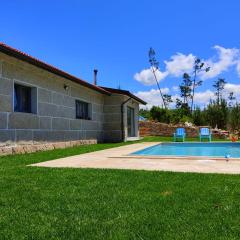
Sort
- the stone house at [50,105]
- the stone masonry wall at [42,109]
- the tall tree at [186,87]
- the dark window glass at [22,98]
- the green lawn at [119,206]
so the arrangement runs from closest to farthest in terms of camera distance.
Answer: the green lawn at [119,206] < the stone masonry wall at [42,109] < the stone house at [50,105] < the dark window glass at [22,98] < the tall tree at [186,87]

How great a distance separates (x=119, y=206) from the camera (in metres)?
4.93

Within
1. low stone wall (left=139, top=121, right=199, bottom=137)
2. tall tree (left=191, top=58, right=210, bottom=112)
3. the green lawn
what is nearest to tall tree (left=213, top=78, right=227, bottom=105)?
tall tree (left=191, top=58, right=210, bottom=112)

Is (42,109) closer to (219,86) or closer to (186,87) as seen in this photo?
(186,87)

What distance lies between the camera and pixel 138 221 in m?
4.28

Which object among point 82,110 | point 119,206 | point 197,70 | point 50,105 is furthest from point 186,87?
point 119,206

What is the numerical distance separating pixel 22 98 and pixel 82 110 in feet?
20.7

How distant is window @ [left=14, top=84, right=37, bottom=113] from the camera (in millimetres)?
12796

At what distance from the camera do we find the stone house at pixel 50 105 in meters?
12.0

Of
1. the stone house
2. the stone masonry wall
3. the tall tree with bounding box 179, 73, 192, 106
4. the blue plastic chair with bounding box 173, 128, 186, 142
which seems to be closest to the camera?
the stone masonry wall

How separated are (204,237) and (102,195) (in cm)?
214

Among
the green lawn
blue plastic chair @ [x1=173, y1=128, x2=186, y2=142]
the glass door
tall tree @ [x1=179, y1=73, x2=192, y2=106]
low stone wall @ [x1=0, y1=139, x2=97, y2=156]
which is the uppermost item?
tall tree @ [x1=179, y1=73, x2=192, y2=106]

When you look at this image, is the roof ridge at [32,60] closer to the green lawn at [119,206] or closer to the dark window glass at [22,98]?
the dark window glass at [22,98]

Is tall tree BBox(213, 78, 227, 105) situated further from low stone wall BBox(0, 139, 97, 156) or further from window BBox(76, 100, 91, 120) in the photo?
low stone wall BBox(0, 139, 97, 156)

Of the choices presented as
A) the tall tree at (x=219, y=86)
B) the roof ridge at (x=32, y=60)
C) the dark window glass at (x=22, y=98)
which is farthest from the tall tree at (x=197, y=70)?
the dark window glass at (x=22, y=98)
